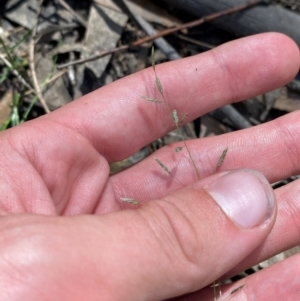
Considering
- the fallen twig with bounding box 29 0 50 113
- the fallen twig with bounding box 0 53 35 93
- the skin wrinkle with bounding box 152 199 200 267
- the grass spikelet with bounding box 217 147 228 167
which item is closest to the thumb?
the skin wrinkle with bounding box 152 199 200 267

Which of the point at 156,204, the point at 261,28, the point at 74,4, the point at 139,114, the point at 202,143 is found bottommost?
the point at 156,204

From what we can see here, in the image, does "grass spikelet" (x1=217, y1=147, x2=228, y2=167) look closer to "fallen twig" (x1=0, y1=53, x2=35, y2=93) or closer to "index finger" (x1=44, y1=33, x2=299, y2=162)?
"index finger" (x1=44, y1=33, x2=299, y2=162)

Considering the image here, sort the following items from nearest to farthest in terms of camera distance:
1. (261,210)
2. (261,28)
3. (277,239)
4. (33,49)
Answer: (261,210), (277,239), (261,28), (33,49)

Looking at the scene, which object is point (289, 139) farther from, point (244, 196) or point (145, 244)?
point (145, 244)

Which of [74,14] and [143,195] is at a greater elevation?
[74,14]

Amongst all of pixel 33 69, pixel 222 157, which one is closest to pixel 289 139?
pixel 222 157

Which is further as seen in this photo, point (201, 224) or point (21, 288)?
point (201, 224)

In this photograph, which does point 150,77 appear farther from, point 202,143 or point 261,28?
point 261,28

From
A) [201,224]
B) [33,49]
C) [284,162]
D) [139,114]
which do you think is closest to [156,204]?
[201,224]
